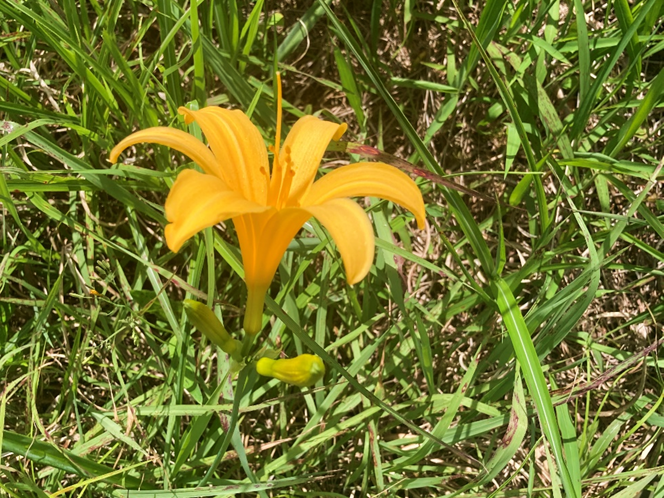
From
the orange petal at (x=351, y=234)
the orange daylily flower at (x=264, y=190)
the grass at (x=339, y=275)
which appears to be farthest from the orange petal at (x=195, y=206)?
the grass at (x=339, y=275)

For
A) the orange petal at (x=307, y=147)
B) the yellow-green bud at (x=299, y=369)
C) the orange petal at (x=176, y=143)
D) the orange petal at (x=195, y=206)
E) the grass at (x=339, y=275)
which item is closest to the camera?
the orange petal at (x=195, y=206)

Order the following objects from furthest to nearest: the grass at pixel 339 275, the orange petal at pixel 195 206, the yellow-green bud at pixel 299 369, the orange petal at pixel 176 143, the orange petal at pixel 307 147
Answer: the grass at pixel 339 275 → the orange petal at pixel 307 147 → the yellow-green bud at pixel 299 369 → the orange petal at pixel 176 143 → the orange petal at pixel 195 206

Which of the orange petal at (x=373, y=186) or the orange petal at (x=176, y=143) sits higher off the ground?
the orange petal at (x=373, y=186)

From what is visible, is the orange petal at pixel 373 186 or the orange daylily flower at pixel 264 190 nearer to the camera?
the orange daylily flower at pixel 264 190

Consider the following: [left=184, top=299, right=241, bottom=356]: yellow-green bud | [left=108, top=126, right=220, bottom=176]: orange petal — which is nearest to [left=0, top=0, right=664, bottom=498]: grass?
[left=184, top=299, right=241, bottom=356]: yellow-green bud

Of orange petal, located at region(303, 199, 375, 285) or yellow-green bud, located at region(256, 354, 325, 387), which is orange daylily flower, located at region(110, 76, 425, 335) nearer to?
orange petal, located at region(303, 199, 375, 285)

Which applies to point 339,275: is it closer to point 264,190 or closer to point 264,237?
point 264,190

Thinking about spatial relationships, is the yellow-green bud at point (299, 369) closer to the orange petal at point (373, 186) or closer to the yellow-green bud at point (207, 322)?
the yellow-green bud at point (207, 322)
